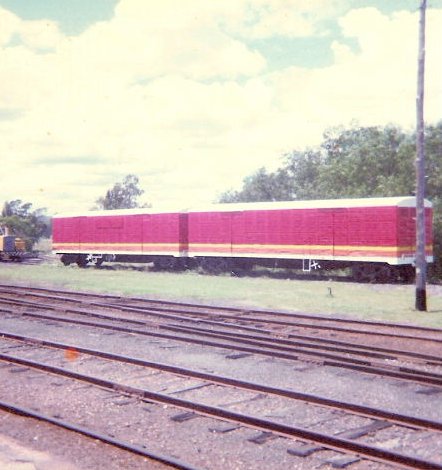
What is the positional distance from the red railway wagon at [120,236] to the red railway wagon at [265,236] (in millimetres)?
56

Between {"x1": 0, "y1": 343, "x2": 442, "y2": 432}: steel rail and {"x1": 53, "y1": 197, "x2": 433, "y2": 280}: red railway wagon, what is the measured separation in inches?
639

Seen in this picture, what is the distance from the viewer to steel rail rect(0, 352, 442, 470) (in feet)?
18.5

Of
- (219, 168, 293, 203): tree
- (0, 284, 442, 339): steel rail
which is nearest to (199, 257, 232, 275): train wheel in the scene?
(0, 284, 442, 339): steel rail

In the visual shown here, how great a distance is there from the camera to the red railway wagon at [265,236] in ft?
80.5

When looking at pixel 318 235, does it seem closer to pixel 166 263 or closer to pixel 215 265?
pixel 215 265

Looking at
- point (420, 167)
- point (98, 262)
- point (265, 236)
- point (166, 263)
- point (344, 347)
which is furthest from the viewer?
point (98, 262)

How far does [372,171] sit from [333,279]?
17319 mm

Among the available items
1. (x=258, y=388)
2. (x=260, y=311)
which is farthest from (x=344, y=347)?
(x=260, y=311)

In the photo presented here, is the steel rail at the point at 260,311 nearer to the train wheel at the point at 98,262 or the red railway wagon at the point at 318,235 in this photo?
the red railway wagon at the point at 318,235

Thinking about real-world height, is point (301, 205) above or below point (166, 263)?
above

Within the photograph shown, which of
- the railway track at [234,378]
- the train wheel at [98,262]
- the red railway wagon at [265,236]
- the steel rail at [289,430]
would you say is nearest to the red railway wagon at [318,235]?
the red railway wagon at [265,236]

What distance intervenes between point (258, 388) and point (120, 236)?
90.1 feet

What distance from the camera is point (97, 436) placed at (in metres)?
6.36

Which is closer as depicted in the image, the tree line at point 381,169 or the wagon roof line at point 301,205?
the wagon roof line at point 301,205
